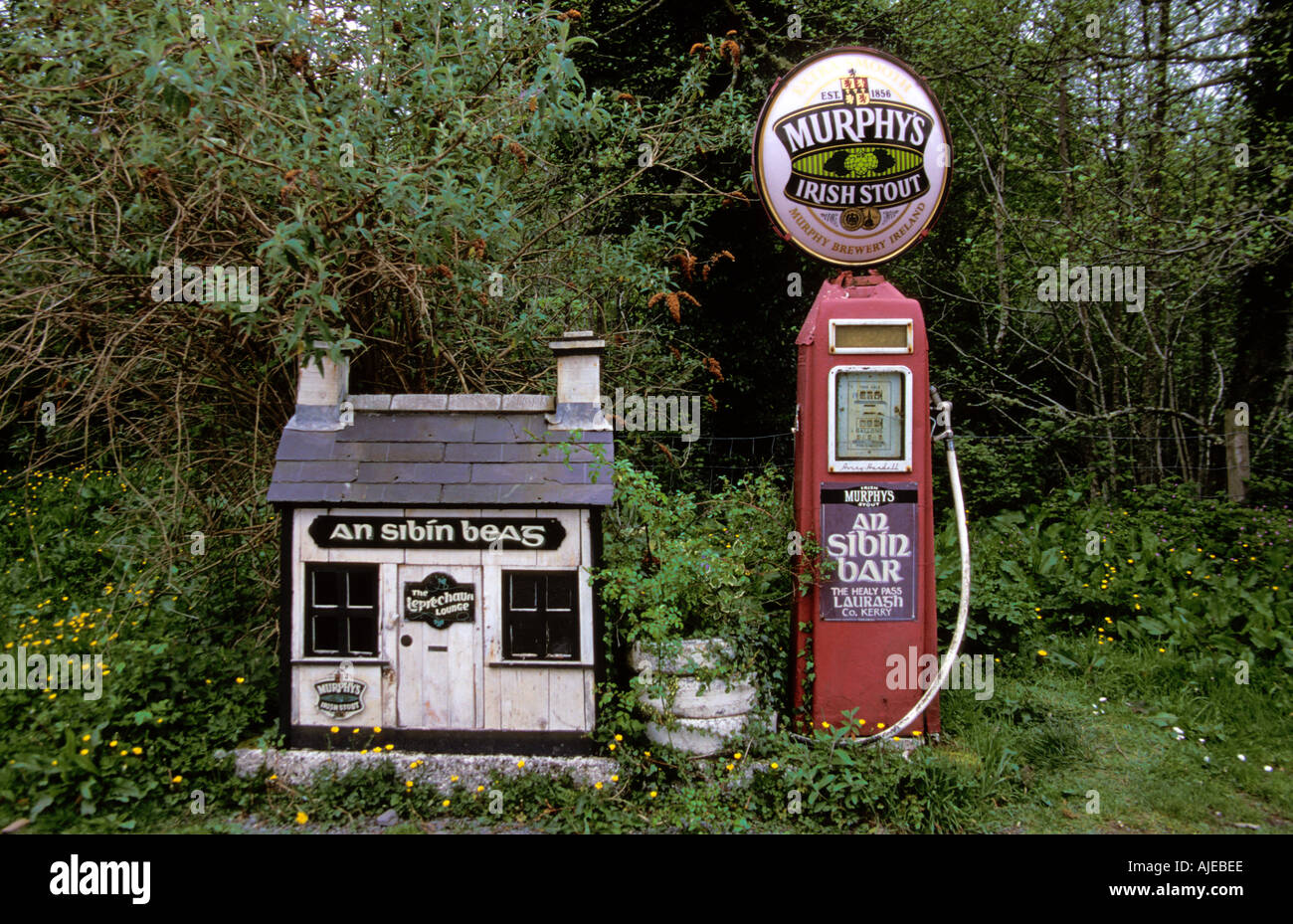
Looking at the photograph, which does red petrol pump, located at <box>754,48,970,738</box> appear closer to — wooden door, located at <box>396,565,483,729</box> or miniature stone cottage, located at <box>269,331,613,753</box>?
miniature stone cottage, located at <box>269,331,613,753</box>

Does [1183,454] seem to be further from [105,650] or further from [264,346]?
[105,650]

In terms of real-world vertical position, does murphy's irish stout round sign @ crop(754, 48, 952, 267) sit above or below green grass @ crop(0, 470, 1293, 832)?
above

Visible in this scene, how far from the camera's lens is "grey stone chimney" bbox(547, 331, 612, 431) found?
4.31m

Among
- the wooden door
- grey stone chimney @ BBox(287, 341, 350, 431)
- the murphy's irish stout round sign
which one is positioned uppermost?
the murphy's irish stout round sign

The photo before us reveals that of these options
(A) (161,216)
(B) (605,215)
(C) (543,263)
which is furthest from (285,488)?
(B) (605,215)

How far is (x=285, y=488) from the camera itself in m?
4.11

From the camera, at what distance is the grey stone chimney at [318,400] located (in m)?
4.32

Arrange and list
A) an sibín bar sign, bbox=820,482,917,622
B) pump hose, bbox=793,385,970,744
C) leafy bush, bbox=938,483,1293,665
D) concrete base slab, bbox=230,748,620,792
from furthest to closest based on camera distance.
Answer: leafy bush, bbox=938,483,1293,665, an sibín bar sign, bbox=820,482,917,622, pump hose, bbox=793,385,970,744, concrete base slab, bbox=230,748,620,792

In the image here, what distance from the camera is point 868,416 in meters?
4.39

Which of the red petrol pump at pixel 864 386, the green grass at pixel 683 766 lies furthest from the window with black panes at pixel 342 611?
the red petrol pump at pixel 864 386

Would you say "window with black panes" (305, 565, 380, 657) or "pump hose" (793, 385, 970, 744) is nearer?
"window with black panes" (305, 565, 380, 657)

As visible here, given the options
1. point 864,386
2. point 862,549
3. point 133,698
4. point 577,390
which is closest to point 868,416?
point 864,386

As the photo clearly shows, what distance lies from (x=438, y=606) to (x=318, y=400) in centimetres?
130

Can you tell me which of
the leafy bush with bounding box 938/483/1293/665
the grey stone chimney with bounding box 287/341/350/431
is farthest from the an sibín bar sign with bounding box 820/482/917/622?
the grey stone chimney with bounding box 287/341/350/431
